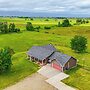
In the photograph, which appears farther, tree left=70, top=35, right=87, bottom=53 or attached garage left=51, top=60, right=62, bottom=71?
tree left=70, top=35, right=87, bottom=53

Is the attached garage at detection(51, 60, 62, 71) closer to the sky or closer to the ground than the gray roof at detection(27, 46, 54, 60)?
closer to the ground

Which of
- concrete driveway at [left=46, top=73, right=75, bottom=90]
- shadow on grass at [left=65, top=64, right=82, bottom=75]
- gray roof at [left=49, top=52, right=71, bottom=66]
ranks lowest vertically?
concrete driveway at [left=46, top=73, right=75, bottom=90]

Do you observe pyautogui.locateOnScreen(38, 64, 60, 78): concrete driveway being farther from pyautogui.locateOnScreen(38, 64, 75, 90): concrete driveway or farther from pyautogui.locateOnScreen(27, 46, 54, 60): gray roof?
pyautogui.locateOnScreen(27, 46, 54, 60): gray roof

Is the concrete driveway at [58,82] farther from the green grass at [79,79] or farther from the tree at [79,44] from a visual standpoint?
the tree at [79,44]

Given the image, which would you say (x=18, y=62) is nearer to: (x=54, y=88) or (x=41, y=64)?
(x=41, y=64)

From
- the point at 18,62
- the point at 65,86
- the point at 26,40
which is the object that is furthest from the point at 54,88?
the point at 26,40

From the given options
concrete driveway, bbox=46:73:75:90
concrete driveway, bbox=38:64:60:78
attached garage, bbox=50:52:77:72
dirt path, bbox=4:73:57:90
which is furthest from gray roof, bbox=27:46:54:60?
concrete driveway, bbox=46:73:75:90
